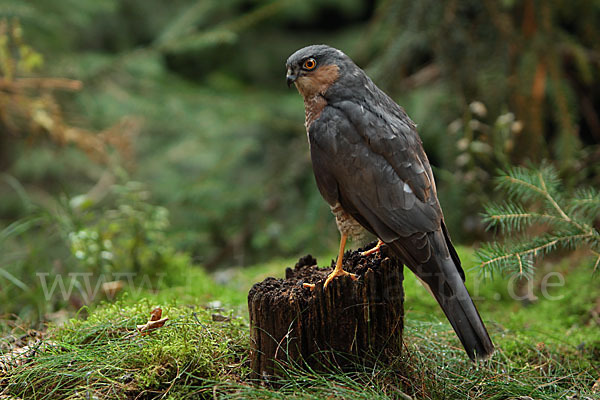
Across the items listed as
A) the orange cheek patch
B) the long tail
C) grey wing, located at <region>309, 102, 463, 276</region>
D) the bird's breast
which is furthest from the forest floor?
the orange cheek patch

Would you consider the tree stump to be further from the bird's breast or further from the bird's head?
the bird's head

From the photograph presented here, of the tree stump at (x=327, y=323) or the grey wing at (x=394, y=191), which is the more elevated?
the grey wing at (x=394, y=191)

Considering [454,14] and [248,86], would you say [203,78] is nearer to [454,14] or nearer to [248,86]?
[248,86]

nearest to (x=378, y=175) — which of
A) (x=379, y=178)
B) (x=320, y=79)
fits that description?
(x=379, y=178)

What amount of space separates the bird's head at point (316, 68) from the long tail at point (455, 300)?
910 millimetres

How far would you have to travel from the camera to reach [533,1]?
178 inches

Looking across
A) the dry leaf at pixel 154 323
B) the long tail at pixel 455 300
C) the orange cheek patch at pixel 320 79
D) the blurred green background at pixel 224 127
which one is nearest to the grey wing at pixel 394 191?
the long tail at pixel 455 300

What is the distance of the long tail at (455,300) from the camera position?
2400 mm

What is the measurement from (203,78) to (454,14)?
4.31 metres

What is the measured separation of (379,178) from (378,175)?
1cm

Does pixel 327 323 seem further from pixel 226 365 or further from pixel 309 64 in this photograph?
pixel 309 64

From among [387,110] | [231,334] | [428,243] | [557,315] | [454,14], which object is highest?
[454,14]

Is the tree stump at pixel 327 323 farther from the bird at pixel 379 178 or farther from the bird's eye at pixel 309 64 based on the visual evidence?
the bird's eye at pixel 309 64

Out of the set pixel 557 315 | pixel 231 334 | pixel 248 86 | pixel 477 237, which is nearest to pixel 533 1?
pixel 477 237
